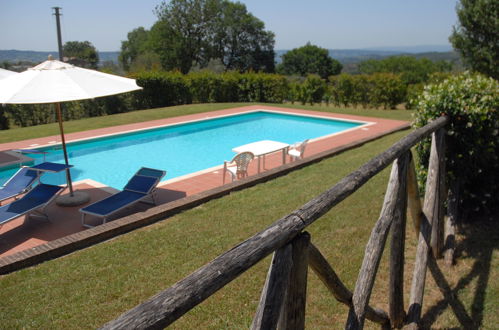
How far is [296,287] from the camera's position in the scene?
72.2 inches

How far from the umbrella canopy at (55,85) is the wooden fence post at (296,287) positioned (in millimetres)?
5365

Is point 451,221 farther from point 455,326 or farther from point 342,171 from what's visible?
point 342,171

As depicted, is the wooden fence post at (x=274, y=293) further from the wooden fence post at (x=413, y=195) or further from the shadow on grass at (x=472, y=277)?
the shadow on grass at (x=472, y=277)

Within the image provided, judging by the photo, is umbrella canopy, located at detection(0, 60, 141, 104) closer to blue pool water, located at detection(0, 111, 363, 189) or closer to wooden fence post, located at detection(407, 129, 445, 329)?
blue pool water, located at detection(0, 111, 363, 189)

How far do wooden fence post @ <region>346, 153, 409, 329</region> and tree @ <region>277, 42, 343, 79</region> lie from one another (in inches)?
3056

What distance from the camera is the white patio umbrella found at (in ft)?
19.9

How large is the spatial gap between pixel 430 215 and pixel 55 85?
5.86m

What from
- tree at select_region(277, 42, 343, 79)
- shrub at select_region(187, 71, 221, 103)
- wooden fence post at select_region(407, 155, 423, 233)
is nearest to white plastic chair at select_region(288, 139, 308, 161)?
wooden fence post at select_region(407, 155, 423, 233)

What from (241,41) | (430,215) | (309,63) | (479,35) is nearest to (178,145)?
(430,215)

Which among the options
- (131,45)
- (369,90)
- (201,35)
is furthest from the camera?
(131,45)

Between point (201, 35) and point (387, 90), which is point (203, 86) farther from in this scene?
point (201, 35)

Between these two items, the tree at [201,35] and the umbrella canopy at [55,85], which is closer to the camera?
the umbrella canopy at [55,85]

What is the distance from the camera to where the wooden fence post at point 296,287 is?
1.79 m

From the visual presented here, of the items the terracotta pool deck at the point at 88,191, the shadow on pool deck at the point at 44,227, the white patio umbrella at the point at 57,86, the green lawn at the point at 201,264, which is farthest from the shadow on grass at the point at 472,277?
the white patio umbrella at the point at 57,86
